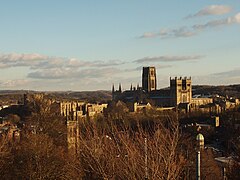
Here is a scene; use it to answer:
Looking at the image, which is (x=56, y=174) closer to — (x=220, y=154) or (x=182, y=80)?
(x=220, y=154)

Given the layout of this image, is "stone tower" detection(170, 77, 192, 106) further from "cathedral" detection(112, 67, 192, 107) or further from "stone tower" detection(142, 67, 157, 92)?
"stone tower" detection(142, 67, 157, 92)

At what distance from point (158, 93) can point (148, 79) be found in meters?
7.74

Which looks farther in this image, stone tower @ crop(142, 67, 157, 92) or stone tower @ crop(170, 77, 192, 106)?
stone tower @ crop(142, 67, 157, 92)

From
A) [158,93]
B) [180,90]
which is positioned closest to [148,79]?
[158,93]

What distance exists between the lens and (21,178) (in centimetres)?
2041

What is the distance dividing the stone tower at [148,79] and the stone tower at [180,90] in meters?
11.3

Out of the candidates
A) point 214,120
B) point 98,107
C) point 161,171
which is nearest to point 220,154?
point 161,171

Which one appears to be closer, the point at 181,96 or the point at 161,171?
the point at 161,171

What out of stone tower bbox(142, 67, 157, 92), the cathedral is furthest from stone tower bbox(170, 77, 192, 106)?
stone tower bbox(142, 67, 157, 92)

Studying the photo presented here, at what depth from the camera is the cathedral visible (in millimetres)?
102938

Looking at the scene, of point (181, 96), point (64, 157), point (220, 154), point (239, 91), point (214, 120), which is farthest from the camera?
point (239, 91)

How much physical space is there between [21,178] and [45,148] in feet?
6.13

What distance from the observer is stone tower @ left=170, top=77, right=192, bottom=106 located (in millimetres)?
102381

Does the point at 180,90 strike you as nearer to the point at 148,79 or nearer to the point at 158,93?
the point at 158,93
